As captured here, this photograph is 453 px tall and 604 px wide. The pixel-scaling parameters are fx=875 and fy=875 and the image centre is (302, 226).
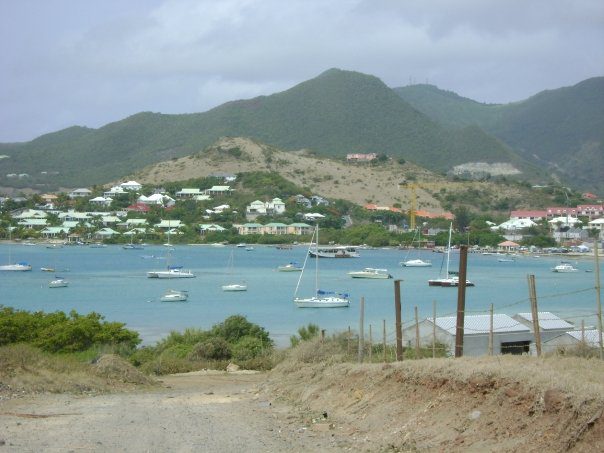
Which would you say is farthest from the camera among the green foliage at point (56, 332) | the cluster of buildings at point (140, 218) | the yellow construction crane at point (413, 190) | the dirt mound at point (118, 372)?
the yellow construction crane at point (413, 190)

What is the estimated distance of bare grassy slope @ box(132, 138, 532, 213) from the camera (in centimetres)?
16175

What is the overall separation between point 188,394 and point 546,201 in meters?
153

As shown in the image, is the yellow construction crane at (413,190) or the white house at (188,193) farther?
the white house at (188,193)

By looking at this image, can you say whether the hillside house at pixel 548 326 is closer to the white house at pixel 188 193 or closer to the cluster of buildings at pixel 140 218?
the cluster of buildings at pixel 140 218

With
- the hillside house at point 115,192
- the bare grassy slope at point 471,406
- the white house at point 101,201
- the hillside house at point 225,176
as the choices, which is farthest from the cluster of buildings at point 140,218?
the bare grassy slope at point 471,406

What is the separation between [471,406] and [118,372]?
12.3 m

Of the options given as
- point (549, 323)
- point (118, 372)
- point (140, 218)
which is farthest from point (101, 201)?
point (118, 372)

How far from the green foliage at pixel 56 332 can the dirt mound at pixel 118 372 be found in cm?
797

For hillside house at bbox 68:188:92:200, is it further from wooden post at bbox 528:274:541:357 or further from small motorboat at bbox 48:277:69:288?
wooden post at bbox 528:274:541:357

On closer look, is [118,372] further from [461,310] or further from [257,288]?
[257,288]

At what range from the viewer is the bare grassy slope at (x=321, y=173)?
162 meters

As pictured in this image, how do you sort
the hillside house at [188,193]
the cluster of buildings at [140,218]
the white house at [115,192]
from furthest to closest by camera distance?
the white house at [115,192], the hillside house at [188,193], the cluster of buildings at [140,218]

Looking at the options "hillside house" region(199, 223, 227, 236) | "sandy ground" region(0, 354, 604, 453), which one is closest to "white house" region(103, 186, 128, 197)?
"hillside house" region(199, 223, 227, 236)

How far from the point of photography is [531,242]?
137 m
